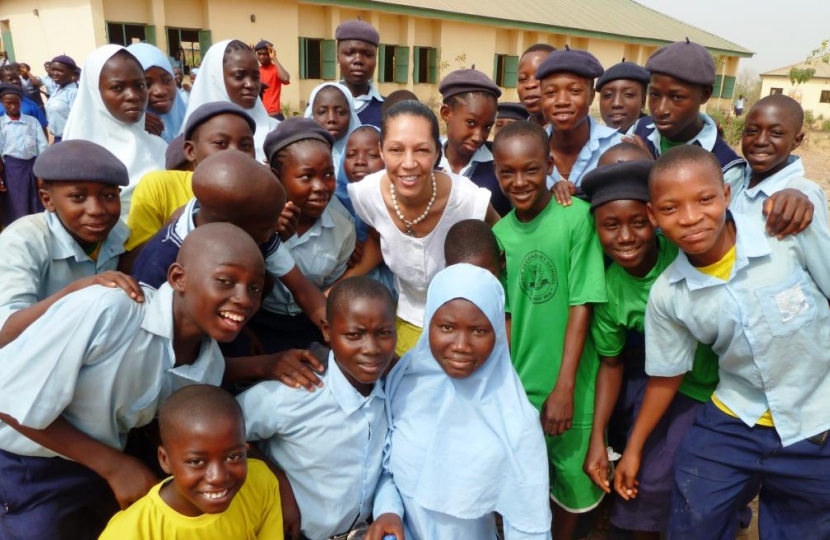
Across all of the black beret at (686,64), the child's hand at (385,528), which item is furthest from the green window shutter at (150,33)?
the child's hand at (385,528)

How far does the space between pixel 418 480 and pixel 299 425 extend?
0.47 metres

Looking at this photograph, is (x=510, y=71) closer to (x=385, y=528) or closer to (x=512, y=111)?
(x=512, y=111)

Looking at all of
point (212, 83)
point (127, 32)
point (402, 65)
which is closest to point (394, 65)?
point (402, 65)

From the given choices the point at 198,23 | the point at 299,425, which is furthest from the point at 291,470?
the point at 198,23

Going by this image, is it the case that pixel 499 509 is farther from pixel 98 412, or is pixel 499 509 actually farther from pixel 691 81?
pixel 691 81

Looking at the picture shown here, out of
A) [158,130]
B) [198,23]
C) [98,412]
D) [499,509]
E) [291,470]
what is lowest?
[499,509]

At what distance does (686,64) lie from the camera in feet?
9.26

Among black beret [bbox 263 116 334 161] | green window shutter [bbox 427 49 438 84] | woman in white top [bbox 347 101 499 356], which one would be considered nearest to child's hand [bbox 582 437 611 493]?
woman in white top [bbox 347 101 499 356]

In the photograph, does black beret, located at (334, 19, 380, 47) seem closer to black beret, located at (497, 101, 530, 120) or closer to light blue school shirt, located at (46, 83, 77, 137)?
black beret, located at (497, 101, 530, 120)

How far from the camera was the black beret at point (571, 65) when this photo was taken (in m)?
3.02

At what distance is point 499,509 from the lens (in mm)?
2146

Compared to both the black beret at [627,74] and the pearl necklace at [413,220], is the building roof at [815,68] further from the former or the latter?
the pearl necklace at [413,220]

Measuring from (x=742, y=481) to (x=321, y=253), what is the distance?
1879mm

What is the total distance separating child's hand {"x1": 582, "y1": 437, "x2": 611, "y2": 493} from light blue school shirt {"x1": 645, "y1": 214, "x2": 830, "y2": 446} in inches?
21.2
